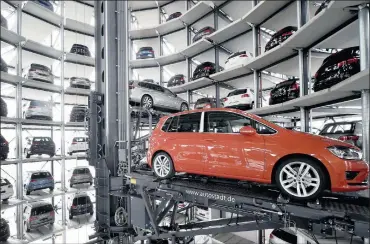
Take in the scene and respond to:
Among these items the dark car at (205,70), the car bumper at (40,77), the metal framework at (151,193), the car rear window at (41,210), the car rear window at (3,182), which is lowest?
the car rear window at (41,210)

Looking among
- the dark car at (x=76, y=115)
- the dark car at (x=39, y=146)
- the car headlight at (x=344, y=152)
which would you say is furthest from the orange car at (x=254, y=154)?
the dark car at (x=76, y=115)

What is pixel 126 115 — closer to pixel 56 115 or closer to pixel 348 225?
pixel 348 225

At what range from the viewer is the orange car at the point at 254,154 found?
299cm

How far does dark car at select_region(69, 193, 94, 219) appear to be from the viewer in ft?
33.2

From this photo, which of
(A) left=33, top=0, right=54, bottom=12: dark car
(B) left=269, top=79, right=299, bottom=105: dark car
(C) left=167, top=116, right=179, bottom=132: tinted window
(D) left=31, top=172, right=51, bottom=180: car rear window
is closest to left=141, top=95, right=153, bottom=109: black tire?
(C) left=167, top=116, right=179, bottom=132: tinted window

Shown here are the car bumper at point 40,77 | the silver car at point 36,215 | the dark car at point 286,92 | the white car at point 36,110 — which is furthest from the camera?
the car bumper at point 40,77

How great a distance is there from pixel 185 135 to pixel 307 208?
90.6 inches

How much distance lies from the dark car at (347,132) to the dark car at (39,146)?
10766mm

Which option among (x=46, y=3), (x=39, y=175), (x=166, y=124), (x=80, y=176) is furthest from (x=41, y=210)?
(x=46, y=3)

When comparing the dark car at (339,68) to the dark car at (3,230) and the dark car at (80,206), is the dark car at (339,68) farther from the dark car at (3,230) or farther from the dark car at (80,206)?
the dark car at (80,206)

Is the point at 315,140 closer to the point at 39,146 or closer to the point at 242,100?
the point at 242,100

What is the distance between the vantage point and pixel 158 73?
44.1 ft

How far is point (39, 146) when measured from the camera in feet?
30.6

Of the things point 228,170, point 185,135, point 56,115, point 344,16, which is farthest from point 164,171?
point 56,115
